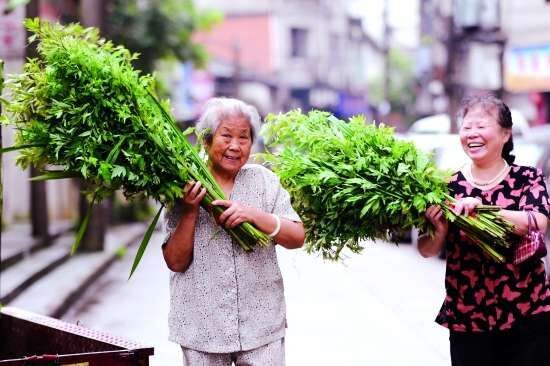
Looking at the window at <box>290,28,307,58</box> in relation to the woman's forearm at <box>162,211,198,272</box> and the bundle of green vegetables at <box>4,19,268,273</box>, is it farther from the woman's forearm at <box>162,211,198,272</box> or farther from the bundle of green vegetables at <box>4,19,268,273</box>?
the woman's forearm at <box>162,211,198,272</box>

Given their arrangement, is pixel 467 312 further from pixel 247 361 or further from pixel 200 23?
pixel 200 23

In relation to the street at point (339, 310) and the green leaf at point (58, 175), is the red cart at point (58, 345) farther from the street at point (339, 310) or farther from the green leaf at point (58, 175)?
the street at point (339, 310)

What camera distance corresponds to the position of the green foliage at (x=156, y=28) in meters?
16.2

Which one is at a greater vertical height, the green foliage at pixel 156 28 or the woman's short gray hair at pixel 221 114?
the green foliage at pixel 156 28

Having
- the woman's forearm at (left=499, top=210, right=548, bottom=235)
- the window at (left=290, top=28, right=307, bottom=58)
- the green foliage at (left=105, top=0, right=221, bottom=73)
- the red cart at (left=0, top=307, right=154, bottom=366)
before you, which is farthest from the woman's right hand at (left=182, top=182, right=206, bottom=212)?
the window at (left=290, top=28, right=307, bottom=58)

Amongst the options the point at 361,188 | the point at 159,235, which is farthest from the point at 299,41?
the point at 361,188

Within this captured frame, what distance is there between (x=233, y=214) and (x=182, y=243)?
0.21 meters

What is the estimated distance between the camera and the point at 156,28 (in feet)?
53.2

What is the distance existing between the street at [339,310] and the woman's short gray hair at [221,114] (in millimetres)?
1656

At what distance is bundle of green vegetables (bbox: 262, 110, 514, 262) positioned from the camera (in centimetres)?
315

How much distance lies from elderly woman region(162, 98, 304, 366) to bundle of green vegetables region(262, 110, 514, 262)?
0.60 feet

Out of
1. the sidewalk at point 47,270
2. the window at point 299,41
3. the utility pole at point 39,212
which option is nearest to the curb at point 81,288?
the sidewalk at point 47,270

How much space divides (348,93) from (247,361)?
5121 cm

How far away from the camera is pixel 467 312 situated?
3.21m
